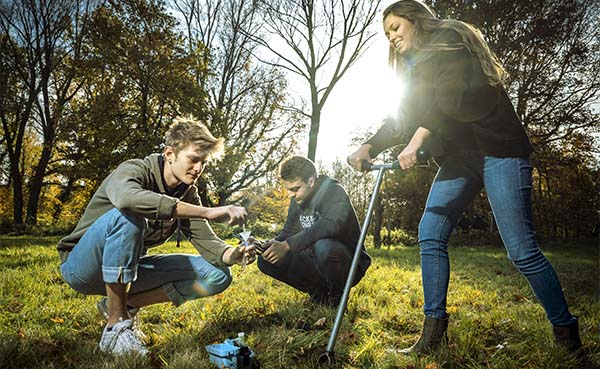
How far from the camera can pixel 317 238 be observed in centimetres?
339

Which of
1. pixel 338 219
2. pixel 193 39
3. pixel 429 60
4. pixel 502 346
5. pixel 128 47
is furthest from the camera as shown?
pixel 193 39

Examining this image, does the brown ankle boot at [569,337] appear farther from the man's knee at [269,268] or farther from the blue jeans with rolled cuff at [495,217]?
the man's knee at [269,268]

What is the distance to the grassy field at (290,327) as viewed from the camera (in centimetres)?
231

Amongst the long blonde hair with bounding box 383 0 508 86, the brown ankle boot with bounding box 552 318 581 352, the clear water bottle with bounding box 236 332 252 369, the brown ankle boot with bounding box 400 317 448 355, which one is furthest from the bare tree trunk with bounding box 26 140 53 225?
the brown ankle boot with bounding box 552 318 581 352

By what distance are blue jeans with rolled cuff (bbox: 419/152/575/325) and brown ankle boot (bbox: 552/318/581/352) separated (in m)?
0.03

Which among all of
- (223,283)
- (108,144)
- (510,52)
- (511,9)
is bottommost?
(223,283)

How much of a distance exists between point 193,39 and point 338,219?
51.8ft

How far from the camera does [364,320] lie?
3.27 m

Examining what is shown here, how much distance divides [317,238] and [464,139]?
4.59ft

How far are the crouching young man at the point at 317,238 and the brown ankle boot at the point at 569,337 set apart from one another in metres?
1.46

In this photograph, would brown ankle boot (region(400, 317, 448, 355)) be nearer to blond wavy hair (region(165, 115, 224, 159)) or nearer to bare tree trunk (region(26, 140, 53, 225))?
blond wavy hair (region(165, 115, 224, 159))

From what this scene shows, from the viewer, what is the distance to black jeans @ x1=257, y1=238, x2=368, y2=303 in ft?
11.3

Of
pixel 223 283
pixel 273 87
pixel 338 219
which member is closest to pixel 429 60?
pixel 338 219

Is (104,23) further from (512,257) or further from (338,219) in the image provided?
(512,257)
